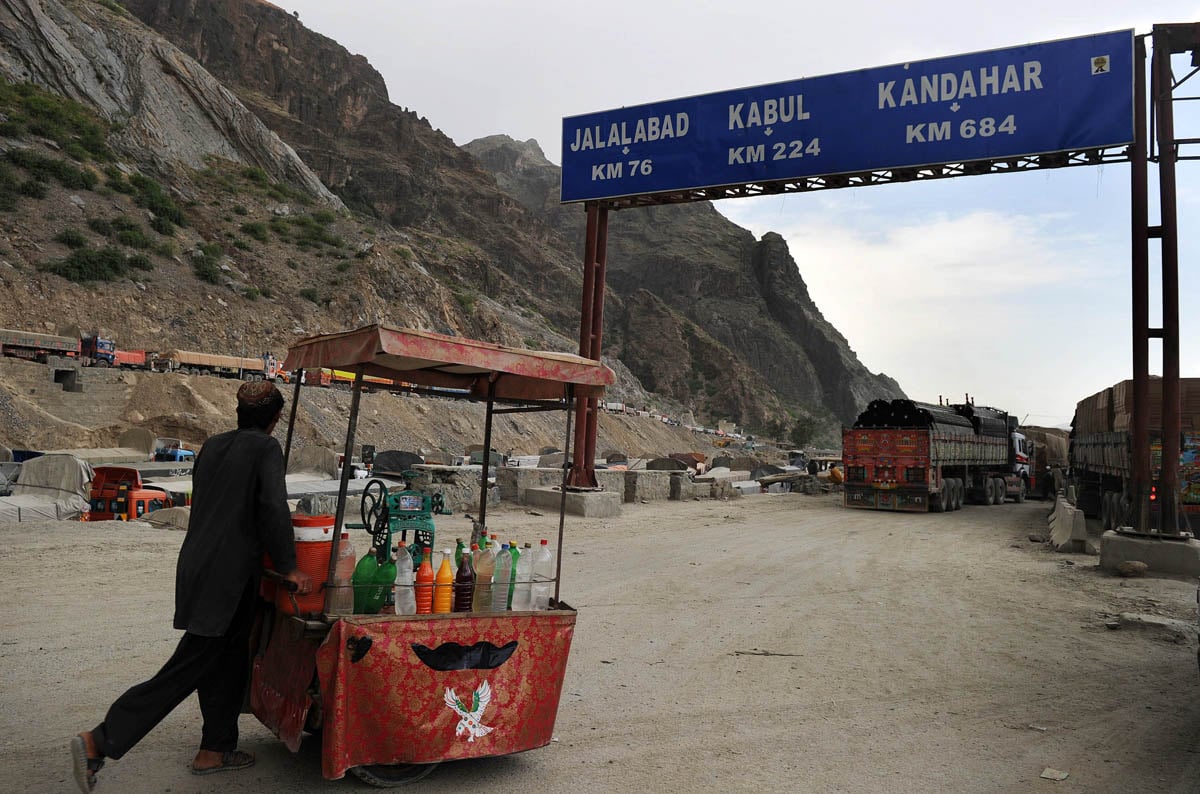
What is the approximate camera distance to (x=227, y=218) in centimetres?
5572

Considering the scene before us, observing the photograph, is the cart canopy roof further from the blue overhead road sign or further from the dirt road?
the blue overhead road sign

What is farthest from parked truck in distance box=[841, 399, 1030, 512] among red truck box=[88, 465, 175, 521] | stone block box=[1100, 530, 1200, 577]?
red truck box=[88, 465, 175, 521]

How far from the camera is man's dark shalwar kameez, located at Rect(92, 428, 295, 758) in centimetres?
373

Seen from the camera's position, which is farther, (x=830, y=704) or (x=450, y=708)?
(x=830, y=704)

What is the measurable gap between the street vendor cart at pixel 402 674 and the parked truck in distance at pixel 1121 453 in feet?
34.6

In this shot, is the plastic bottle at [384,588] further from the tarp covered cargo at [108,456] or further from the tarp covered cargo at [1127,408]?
the tarp covered cargo at [108,456]

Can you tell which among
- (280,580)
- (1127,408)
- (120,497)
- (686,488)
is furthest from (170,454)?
(1127,408)

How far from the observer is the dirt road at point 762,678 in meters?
4.22

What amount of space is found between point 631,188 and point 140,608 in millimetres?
12796

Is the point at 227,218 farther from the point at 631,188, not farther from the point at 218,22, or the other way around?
the point at 218,22

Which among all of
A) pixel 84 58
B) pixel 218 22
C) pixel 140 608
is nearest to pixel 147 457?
pixel 140 608

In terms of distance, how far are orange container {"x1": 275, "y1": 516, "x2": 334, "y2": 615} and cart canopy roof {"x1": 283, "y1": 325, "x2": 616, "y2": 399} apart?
0.84 m

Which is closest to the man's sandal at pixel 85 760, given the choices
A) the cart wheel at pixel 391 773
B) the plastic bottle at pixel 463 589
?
the cart wheel at pixel 391 773

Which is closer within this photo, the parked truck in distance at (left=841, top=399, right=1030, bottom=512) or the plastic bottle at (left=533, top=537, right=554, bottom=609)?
the plastic bottle at (left=533, top=537, right=554, bottom=609)
